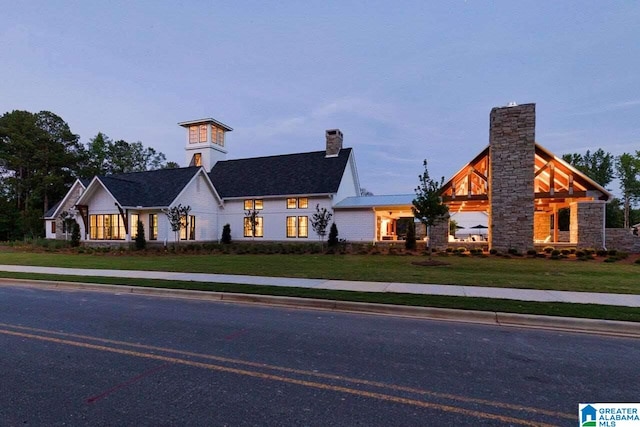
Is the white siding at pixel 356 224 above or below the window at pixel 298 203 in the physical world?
below

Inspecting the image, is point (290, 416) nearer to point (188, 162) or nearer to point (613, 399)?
point (613, 399)

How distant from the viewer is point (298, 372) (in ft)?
14.7

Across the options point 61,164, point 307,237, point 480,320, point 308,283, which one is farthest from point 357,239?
point 61,164

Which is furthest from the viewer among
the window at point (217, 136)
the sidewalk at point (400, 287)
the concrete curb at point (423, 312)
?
the window at point (217, 136)

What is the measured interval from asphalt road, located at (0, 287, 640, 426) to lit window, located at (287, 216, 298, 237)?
20847 millimetres

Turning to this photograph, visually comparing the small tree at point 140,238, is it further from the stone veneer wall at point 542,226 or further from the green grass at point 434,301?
the stone veneer wall at point 542,226

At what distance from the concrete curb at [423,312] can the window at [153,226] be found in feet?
55.5

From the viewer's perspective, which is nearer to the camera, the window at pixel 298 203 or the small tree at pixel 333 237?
the small tree at pixel 333 237

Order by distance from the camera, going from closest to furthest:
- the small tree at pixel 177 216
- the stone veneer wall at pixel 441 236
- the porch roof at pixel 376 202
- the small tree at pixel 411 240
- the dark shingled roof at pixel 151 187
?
the stone veneer wall at pixel 441 236 → the small tree at pixel 411 240 → the small tree at pixel 177 216 → the porch roof at pixel 376 202 → the dark shingled roof at pixel 151 187

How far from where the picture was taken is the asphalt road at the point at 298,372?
3473 millimetres

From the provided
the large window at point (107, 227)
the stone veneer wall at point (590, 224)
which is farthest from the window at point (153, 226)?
the stone veneer wall at point (590, 224)

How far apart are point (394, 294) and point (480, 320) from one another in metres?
2.31

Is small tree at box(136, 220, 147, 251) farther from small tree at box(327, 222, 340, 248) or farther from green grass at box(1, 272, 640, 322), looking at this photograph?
green grass at box(1, 272, 640, 322)

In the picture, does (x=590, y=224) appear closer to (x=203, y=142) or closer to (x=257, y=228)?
(x=257, y=228)
